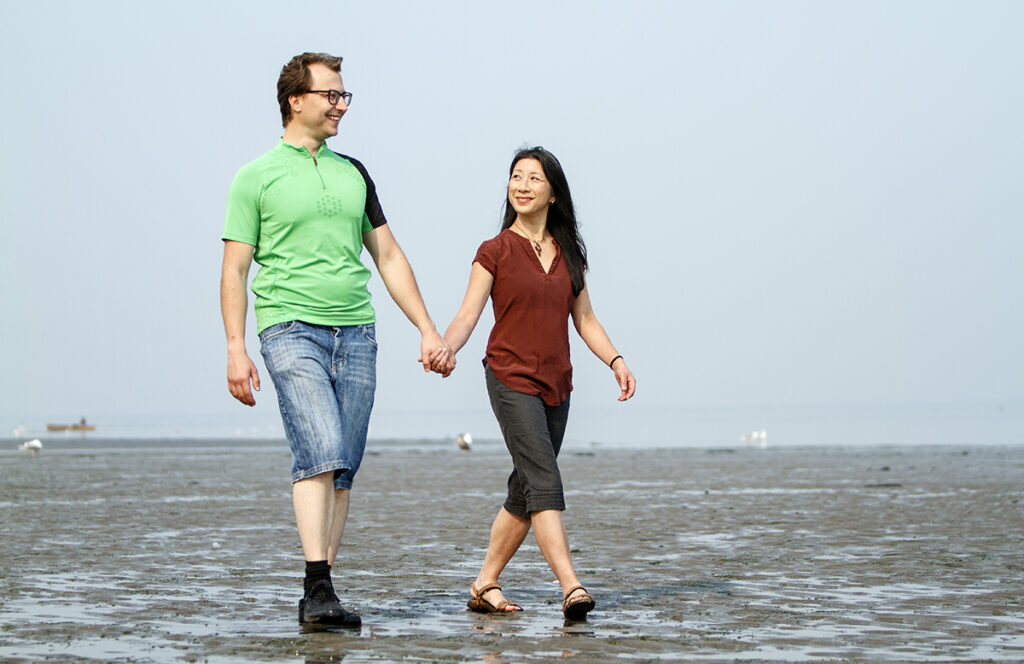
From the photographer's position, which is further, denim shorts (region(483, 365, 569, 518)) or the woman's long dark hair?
the woman's long dark hair

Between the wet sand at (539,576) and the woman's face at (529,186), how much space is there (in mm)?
1814

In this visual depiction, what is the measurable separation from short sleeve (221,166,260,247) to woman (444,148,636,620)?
3.20 feet

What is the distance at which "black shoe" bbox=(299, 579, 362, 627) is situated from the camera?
15.9 feet

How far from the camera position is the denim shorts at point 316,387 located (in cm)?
489

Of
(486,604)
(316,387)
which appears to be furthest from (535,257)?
(486,604)

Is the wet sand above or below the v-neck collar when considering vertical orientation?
below

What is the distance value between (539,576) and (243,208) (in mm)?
2963

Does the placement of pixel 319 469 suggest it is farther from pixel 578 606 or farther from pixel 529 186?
pixel 529 186

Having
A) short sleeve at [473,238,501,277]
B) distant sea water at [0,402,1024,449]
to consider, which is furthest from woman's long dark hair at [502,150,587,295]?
distant sea water at [0,402,1024,449]

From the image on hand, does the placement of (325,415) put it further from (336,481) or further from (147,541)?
(147,541)

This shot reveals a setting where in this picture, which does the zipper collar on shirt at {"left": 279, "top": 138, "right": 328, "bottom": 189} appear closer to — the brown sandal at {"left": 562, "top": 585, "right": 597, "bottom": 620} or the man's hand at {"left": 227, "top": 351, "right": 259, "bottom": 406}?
the man's hand at {"left": 227, "top": 351, "right": 259, "bottom": 406}

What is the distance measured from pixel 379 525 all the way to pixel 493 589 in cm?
509

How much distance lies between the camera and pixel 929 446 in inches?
1294

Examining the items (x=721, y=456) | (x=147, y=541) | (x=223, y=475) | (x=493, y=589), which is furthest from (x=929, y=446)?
(x=493, y=589)
